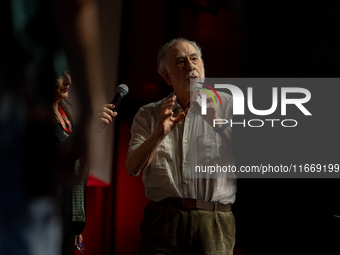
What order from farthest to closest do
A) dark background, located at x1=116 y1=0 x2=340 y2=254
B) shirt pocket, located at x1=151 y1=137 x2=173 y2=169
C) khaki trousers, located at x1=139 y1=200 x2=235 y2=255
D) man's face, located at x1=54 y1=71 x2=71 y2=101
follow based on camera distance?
dark background, located at x1=116 y1=0 x2=340 y2=254 < man's face, located at x1=54 y1=71 x2=71 y2=101 < shirt pocket, located at x1=151 y1=137 x2=173 y2=169 < khaki trousers, located at x1=139 y1=200 x2=235 y2=255

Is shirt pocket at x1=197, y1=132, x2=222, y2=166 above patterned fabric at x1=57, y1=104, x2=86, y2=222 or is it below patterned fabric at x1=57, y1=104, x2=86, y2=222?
above

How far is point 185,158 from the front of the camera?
146 cm

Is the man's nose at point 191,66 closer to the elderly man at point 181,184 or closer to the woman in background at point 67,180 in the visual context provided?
the elderly man at point 181,184

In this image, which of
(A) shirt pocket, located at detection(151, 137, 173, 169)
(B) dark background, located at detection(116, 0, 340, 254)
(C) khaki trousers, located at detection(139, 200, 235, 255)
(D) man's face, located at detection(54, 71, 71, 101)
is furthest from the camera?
(B) dark background, located at detection(116, 0, 340, 254)

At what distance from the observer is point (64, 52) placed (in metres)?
1.67

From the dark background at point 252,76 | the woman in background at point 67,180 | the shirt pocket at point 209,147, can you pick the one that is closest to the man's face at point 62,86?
the woman in background at point 67,180

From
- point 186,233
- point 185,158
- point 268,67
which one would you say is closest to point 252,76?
point 268,67

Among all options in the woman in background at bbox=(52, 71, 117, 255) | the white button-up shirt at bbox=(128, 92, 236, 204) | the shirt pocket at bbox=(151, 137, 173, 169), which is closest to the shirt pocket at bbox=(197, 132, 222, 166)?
the white button-up shirt at bbox=(128, 92, 236, 204)

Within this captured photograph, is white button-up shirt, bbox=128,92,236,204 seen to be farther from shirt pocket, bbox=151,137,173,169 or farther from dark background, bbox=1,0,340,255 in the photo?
dark background, bbox=1,0,340,255

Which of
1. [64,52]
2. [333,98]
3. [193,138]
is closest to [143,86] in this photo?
[64,52]

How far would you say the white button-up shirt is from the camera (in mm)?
1411

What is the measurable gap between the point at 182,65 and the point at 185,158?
1.34 ft

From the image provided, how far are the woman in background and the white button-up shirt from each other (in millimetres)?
297

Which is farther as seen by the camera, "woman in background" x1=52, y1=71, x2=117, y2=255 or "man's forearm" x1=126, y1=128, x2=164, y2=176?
"woman in background" x1=52, y1=71, x2=117, y2=255
